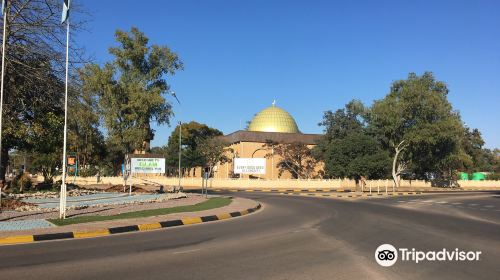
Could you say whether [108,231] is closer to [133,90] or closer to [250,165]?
[133,90]

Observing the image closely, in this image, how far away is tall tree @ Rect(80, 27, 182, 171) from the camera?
133 ft

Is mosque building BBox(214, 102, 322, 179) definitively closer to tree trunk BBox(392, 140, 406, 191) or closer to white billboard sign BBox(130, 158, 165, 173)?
tree trunk BBox(392, 140, 406, 191)

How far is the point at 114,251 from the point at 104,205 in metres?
11.1

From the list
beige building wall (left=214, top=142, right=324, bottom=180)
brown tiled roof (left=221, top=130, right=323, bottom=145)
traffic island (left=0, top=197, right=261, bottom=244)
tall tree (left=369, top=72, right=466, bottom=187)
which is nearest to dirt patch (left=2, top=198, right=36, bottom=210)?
traffic island (left=0, top=197, right=261, bottom=244)

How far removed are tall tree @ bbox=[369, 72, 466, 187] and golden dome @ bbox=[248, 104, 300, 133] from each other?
30.7m

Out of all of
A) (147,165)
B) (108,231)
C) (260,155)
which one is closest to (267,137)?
(260,155)

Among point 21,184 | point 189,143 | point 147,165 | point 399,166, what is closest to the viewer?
point 21,184

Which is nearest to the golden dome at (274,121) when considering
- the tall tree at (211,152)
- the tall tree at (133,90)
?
the tall tree at (211,152)

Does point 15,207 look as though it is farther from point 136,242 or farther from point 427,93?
point 427,93

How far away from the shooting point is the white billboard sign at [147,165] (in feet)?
102

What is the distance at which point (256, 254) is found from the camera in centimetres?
908

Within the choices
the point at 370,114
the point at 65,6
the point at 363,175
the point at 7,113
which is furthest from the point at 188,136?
the point at 65,6

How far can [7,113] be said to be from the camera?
71.2 ft

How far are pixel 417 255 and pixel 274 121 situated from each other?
8638 cm
